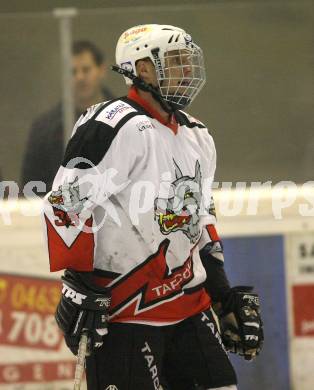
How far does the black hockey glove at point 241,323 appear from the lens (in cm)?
364

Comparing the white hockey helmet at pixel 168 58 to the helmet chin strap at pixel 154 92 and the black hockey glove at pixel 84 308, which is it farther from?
the black hockey glove at pixel 84 308

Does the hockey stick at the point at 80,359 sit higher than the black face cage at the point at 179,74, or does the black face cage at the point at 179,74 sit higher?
the black face cage at the point at 179,74

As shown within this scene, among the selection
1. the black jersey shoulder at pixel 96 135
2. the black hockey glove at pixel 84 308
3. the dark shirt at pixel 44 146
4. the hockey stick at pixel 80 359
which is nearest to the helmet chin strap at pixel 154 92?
the black jersey shoulder at pixel 96 135

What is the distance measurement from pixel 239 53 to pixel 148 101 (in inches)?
62.8

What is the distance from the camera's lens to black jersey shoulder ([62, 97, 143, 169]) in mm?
3221

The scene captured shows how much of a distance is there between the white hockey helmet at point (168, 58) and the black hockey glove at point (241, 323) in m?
0.70

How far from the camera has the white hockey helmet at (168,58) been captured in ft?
11.2

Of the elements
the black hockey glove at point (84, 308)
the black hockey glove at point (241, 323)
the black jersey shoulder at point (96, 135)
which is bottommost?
the black hockey glove at point (241, 323)

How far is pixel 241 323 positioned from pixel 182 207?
486 mm

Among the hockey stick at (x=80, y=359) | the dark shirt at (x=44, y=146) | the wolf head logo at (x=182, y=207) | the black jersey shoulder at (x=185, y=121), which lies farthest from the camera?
the dark shirt at (x=44, y=146)

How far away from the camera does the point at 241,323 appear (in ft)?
12.0

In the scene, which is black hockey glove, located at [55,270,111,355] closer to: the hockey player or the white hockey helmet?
the hockey player

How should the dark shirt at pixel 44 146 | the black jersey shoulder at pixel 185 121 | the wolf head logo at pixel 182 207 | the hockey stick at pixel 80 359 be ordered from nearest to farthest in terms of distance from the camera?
the hockey stick at pixel 80 359 → the wolf head logo at pixel 182 207 → the black jersey shoulder at pixel 185 121 → the dark shirt at pixel 44 146

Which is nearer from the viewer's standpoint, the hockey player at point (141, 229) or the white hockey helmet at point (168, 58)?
the hockey player at point (141, 229)
